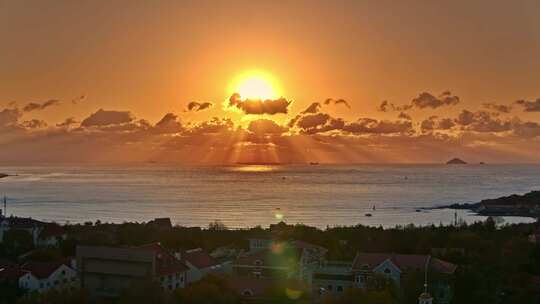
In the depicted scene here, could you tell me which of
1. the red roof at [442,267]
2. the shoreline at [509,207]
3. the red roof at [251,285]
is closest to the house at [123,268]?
the red roof at [251,285]

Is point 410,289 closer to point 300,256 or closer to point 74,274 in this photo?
point 300,256

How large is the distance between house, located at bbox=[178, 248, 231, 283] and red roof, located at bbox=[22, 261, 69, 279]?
16.3 ft

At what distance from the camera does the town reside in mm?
18812

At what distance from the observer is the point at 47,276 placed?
77.2ft

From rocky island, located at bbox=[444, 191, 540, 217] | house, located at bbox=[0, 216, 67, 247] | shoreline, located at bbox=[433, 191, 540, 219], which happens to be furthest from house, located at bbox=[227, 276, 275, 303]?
rocky island, located at bbox=[444, 191, 540, 217]

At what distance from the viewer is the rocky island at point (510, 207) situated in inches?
2741

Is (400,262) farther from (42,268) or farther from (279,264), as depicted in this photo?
(42,268)

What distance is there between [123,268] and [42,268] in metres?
3.80

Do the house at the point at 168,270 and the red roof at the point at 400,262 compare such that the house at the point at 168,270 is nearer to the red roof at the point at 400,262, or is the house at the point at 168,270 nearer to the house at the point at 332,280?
the house at the point at 332,280

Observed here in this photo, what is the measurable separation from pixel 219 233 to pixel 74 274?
16648 millimetres

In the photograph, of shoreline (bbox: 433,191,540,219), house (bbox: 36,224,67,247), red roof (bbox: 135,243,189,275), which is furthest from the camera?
shoreline (bbox: 433,191,540,219)

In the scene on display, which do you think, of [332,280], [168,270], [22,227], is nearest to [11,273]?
[168,270]

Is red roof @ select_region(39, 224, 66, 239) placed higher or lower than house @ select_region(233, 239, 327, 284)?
higher

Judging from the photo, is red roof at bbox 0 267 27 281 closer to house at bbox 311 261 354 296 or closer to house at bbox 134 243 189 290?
house at bbox 134 243 189 290
